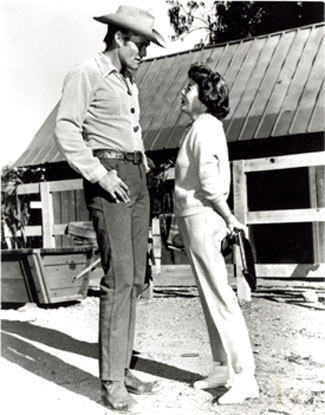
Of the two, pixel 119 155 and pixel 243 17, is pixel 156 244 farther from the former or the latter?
pixel 243 17

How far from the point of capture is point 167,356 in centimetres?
481

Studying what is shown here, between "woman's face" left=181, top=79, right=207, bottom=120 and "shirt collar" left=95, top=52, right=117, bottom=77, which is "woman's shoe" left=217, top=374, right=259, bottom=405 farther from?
"shirt collar" left=95, top=52, right=117, bottom=77

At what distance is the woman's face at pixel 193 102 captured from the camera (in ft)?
12.8

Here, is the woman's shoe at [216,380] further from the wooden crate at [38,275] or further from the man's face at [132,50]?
the wooden crate at [38,275]

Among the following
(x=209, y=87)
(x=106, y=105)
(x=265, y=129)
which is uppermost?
(x=265, y=129)

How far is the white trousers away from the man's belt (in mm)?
470

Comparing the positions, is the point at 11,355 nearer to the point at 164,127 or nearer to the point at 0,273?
the point at 0,273

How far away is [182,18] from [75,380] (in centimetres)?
2073

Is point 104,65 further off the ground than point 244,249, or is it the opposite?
point 104,65

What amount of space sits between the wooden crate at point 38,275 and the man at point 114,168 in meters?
3.29

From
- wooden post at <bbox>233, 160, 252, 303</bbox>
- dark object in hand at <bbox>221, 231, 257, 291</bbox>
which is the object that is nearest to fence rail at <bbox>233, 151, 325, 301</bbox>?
wooden post at <bbox>233, 160, 252, 303</bbox>

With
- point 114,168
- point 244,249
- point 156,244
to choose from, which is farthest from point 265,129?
point 114,168

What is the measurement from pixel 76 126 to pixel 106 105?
0.24 metres

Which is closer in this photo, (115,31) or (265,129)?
(115,31)
